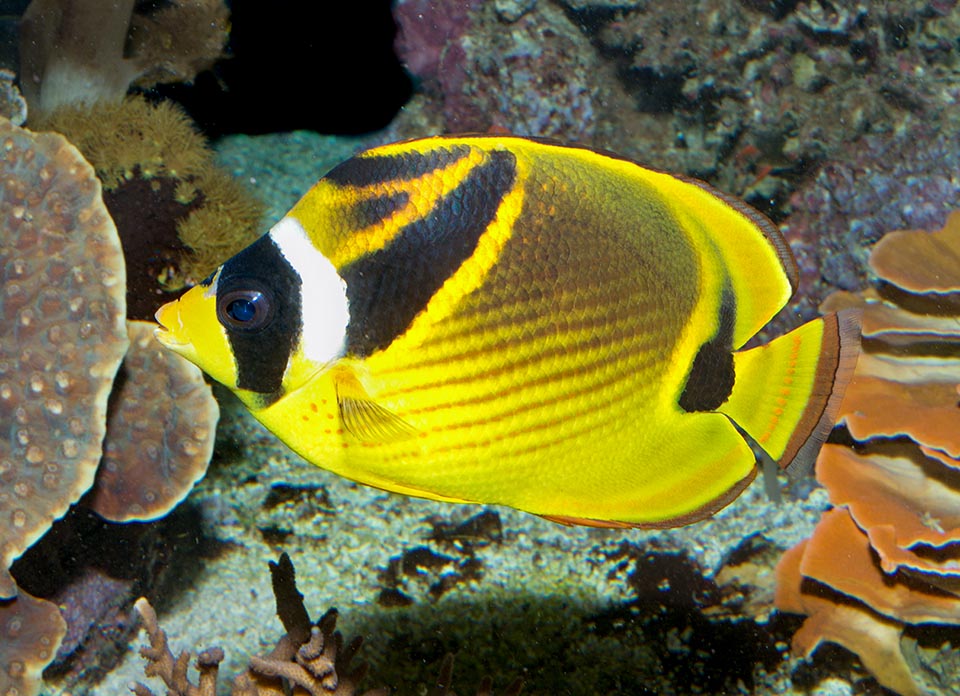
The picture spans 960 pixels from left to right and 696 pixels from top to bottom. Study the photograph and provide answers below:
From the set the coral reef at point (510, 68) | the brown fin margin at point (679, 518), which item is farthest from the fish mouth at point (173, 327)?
the coral reef at point (510, 68)

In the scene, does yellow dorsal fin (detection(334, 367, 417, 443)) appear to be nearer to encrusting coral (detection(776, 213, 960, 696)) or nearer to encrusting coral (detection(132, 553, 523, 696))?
encrusting coral (detection(132, 553, 523, 696))

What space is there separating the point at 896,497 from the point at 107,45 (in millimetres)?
4945

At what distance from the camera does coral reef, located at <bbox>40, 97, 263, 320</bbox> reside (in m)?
3.27

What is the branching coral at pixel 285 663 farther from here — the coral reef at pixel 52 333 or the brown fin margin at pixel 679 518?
the brown fin margin at pixel 679 518

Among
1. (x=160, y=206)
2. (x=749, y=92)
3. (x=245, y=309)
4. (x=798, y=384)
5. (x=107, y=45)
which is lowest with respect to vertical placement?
(x=107, y=45)

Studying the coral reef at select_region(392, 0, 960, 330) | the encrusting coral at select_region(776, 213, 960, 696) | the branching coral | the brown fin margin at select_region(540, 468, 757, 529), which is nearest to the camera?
the brown fin margin at select_region(540, 468, 757, 529)

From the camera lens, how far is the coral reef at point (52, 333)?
2.54m

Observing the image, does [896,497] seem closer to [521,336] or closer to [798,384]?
[798,384]

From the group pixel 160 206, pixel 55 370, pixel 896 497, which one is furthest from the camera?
pixel 160 206

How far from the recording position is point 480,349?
127cm

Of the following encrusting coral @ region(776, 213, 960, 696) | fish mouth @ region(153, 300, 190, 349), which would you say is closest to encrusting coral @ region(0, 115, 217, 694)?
fish mouth @ region(153, 300, 190, 349)

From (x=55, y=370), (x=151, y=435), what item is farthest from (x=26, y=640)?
(x=55, y=370)

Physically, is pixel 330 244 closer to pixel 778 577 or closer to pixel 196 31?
pixel 778 577

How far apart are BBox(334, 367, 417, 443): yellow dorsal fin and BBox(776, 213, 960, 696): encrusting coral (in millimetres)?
2296
